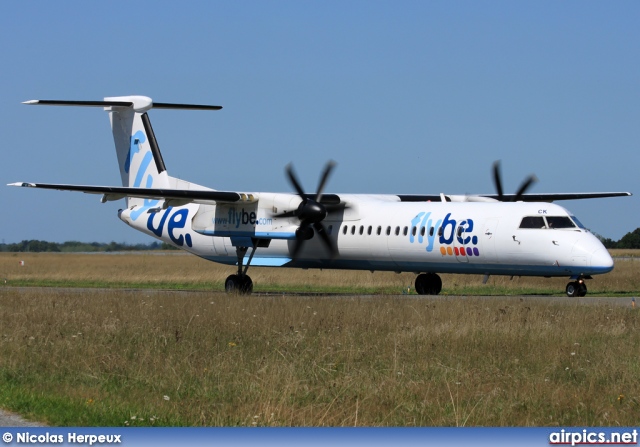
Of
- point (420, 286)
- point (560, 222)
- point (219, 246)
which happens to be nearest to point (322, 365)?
point (560, 222)

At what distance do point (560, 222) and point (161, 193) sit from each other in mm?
10998

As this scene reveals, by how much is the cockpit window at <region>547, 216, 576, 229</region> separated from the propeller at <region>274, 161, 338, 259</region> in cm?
650

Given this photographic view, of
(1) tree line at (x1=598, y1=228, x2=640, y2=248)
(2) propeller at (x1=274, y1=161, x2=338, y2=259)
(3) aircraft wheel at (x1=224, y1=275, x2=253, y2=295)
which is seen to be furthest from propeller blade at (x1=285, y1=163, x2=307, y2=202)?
(1) tree line at (x1=598, y1=228, x2=640, y2=248)

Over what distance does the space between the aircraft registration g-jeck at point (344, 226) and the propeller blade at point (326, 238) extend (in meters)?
0.03

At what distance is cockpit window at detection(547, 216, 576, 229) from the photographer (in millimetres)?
25906

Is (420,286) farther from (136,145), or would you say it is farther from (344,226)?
(136,145)

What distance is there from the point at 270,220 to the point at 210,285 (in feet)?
34.8

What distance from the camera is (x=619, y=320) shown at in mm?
18516

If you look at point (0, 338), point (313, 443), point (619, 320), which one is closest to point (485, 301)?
point (619, 320)

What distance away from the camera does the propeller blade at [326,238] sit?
96.2 ft

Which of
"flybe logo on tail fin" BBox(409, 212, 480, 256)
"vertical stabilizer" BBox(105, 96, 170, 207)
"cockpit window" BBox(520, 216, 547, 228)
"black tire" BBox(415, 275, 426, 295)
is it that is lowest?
"black tire" BBox(415, 275, 426, 295)

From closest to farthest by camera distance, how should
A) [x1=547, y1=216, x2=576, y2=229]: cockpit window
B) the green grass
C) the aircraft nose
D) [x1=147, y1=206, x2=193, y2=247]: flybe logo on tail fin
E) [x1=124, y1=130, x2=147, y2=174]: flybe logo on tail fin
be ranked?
the green grass
the aircraft nose
[x1=547, y1=216, x2=576, y2=229]: cockpit window
[x1=147, y1=206, x2=193, y2=247]: flybe logo on tail fin
[x1=124, y1=130, x2=147, y2=174]: flybe logo on tail fin

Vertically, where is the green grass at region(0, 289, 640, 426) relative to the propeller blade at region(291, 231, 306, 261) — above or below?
below

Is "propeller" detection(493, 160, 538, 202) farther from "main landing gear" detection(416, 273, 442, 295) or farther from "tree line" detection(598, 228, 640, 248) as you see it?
"tree line" detection(598, 228, 640, 248)
